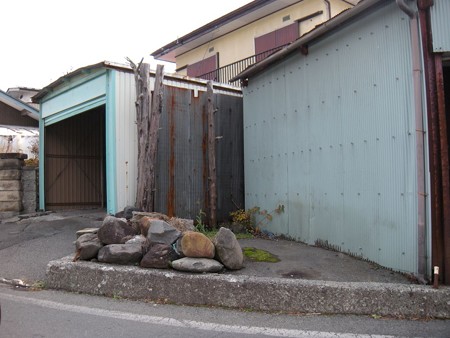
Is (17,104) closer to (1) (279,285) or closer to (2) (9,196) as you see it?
(2) (9,196)

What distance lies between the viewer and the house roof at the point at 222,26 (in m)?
14.5

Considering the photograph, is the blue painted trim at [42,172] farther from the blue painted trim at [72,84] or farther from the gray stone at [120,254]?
the gray stone at [120,254]

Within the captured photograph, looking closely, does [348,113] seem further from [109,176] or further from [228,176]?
[109,176]

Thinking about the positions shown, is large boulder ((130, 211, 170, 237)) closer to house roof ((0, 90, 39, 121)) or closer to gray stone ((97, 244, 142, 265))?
gray stone ((97, 244, 142, 265))

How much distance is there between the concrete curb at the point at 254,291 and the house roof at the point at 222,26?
11664 mm

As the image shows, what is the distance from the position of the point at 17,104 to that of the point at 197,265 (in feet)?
46.7

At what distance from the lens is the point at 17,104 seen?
53.6 feet

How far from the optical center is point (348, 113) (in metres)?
6.32

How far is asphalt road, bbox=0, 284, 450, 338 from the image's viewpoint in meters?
4.07

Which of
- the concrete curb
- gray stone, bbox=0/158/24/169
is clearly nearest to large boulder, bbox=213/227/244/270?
the concrete curb

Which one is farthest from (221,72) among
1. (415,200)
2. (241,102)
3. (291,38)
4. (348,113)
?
(415,200)

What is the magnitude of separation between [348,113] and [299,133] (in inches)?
49.6

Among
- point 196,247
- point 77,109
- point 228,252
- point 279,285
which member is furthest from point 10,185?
point 279,285

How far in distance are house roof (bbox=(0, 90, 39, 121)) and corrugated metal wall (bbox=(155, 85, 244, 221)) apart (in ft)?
32.4
